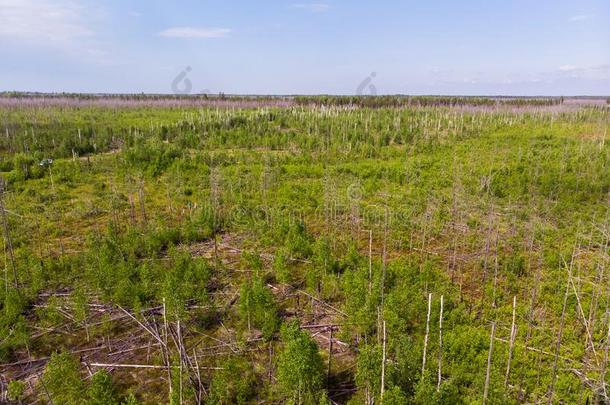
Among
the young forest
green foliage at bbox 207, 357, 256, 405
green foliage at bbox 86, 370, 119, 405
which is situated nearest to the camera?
green foliage at bbox 86, 370, 119, 405

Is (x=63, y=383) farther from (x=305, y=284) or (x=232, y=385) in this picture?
(x=305, y=284)

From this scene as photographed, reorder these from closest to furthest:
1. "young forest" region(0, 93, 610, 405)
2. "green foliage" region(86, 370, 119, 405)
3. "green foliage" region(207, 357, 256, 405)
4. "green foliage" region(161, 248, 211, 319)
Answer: "green foliage" region(86, 370, 119, 405) → "green foliage" region(207, 357, 256, 405) → "young forest" region(0, 93, 610, 405) → "green foliage" region(161, 248, 211, 319)

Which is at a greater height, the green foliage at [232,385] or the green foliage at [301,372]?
the green foliage at [301,372]

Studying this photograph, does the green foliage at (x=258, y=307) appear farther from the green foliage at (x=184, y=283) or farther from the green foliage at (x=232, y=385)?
the green foliage at (x=184, y=283)

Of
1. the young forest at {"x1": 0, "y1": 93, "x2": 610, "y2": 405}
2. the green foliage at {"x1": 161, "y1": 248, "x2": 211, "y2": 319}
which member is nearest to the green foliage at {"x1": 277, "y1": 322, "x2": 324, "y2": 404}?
the young forest at {"x1": 0, "y1": 93, "x2": 610, "y2": 405}

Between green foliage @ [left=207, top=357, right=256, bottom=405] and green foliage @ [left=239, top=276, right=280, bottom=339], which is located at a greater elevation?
green foliage @ [left=239, top=276, right=280, bottom=339]

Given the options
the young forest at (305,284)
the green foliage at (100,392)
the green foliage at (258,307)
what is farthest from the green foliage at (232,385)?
the green foliage at (100,392)

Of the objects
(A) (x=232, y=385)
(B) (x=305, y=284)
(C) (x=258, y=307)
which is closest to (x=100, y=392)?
(A) (x=232, y=385)

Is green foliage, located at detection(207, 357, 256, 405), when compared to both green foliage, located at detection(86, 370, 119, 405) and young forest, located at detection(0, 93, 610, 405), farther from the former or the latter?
green foliage, located at detection(86, 370, 119, 405)
